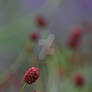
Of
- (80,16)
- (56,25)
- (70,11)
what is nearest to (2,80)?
(56,25)

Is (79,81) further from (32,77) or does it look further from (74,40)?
(32,77)

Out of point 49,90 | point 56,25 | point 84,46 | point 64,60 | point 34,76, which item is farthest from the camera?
point 56,25

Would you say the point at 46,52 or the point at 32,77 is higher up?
the point at 32,77

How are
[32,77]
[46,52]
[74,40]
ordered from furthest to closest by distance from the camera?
1. [74,40]
2. [46,52]
3. [32,77]

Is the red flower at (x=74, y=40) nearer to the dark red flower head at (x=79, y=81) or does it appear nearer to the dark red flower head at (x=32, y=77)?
the dark red flower head at (x=79, y=81)

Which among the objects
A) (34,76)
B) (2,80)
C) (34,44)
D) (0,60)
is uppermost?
A: (34,76)

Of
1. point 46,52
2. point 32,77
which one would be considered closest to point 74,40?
point 46,52

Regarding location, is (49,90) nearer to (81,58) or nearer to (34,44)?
(34,44)

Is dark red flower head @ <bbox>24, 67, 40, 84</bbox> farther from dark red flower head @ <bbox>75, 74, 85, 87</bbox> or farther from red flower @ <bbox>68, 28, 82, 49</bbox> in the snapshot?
red flower @ <bbox>68, 28, 82, 49</bbox>
